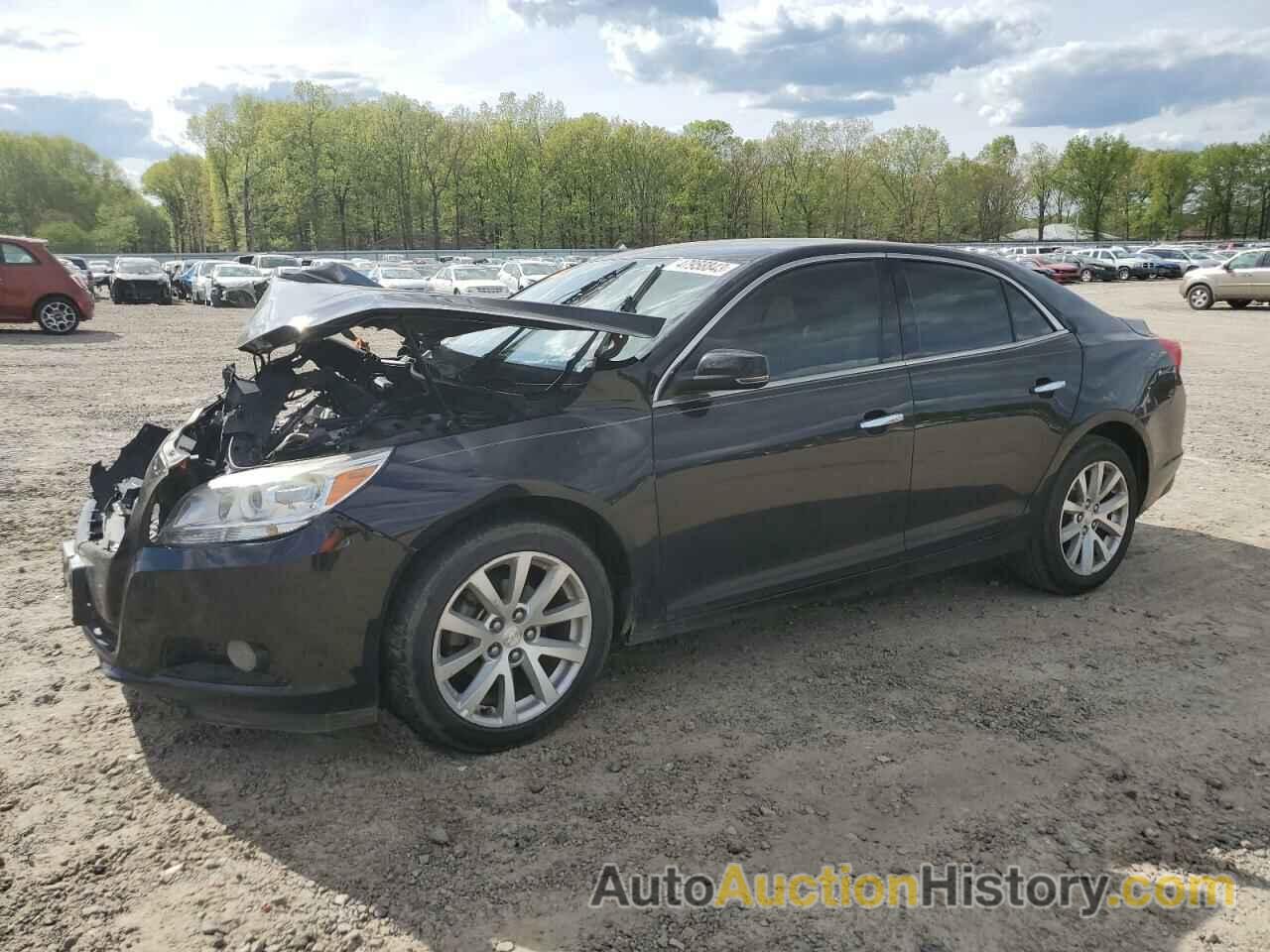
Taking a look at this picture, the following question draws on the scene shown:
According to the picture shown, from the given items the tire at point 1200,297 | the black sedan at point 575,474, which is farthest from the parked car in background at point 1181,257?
the black sedan at point 575,474

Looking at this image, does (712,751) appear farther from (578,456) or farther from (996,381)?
(996,381)

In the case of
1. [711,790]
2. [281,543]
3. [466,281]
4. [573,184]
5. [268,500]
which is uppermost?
[573,184]

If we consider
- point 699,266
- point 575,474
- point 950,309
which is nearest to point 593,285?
point 699,266

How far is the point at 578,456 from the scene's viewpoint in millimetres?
3336

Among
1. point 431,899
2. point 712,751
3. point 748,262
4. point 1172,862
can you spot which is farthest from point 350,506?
point 1172,862

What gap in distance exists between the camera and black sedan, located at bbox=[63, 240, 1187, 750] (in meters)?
3.01

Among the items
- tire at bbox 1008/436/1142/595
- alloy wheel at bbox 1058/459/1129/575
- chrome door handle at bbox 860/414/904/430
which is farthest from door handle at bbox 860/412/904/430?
alloy wheel at bbox 1058/459/1129/575

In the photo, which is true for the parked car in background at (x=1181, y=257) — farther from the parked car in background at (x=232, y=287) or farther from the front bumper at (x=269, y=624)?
the front bumper at (x=269, y=624)

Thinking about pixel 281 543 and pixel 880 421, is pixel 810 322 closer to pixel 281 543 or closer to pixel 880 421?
pixel 880 421

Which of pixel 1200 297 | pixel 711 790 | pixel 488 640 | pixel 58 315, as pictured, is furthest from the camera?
pixel 1200 297

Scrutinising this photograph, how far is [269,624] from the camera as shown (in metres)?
2.95

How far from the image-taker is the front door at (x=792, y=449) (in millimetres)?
3582

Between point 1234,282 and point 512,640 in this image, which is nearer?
point 512,640

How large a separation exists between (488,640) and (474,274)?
32.9 metres
